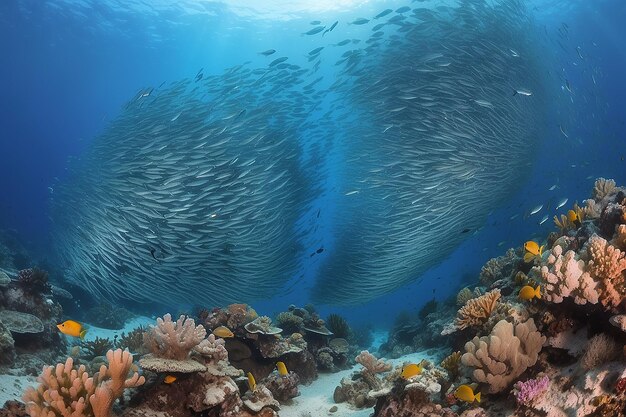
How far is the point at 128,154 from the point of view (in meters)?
11.1

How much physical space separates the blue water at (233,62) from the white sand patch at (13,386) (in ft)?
24.8

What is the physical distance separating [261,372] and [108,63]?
158 ft

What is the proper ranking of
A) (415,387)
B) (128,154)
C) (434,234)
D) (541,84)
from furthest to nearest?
(541,84)
(434,234)
(128,154)
(415,387)

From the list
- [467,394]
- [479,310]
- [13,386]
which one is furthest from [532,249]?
[13,386]

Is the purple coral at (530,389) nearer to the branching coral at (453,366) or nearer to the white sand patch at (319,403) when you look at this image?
the branching coral at (453,366)

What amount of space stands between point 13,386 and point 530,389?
22.8 feet

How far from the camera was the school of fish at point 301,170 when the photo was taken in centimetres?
1093

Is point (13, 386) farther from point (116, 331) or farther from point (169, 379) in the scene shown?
point (116, 331)

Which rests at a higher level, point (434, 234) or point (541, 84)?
point (541, 84)

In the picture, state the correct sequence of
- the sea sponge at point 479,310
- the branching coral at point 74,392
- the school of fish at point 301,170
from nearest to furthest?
1. the branching coral at point 74,392
2. the sea sponge at point 479,310
3. the school of fish at point 301,170

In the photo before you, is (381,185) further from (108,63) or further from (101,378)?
(108,63)

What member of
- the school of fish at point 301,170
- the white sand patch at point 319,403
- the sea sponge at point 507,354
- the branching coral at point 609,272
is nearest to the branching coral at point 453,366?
the sea sponge at point 507,354

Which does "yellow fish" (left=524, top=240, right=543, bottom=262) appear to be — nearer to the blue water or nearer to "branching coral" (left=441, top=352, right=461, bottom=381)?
"branching coral" (left=441, top=352, right=461, bottom=381)

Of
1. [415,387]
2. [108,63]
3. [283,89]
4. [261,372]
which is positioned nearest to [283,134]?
[283,89]
